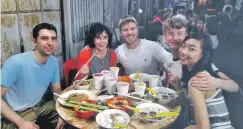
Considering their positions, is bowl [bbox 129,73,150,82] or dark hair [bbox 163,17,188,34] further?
bowl [bbox 129,73,150,82]

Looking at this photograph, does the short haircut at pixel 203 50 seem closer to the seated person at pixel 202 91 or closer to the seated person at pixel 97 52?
the seated person at pixel 202 91

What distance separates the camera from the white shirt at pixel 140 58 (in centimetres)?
176

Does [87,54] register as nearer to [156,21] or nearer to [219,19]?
[156,21]

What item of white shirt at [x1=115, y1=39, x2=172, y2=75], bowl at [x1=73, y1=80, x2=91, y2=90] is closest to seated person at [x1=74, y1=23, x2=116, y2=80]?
white shirt at [x1=115, y1=39, x2=172, y2=75]

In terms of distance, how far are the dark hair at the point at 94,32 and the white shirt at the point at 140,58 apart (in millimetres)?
195

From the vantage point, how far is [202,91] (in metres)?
1.18

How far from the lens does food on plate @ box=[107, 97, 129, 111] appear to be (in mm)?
1271

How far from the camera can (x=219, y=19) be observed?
44.2 inches

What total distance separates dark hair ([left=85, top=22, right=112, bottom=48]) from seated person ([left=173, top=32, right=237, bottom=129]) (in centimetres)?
88

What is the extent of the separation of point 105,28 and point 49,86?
790 millimetres

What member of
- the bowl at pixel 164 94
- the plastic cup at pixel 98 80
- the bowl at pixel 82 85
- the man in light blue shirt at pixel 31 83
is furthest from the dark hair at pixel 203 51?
the man in light blue shirt at pixel 31 83

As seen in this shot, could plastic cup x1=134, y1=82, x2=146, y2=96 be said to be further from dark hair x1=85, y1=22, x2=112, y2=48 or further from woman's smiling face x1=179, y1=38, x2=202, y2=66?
dark hair x1=85, y1=22, x2=112, y2=48

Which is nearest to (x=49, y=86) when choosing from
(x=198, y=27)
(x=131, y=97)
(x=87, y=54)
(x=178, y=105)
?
(x=87, y=54)

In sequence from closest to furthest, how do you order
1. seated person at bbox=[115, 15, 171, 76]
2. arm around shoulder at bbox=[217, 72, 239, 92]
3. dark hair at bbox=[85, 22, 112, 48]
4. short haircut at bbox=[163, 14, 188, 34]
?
arm around shoulder at bbox=[217, 72, 239, 92], short haircut at bbox=[163, 14, 188, 34], seated person at bbox=[115, 15, 171, 76], dark hair at bbox=[85, 22, 112, 48]
